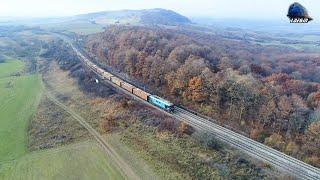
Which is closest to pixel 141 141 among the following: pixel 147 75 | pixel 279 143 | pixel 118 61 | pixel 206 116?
pixel 206 116

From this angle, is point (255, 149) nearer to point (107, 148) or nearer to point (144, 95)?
point (107, 148)

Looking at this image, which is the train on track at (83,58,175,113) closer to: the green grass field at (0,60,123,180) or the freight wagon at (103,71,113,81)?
the freight wagon at (103,71,113,81)

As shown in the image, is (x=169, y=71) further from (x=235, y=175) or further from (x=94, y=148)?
(x=235, y=175)

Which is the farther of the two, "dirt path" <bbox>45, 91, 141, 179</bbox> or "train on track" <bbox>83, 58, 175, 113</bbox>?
"train on track" <bbox>83, 58, 175, 113</bbox>

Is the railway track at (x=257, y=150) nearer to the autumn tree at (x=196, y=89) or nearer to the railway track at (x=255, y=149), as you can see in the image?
the railway track at (x=255, y=149)

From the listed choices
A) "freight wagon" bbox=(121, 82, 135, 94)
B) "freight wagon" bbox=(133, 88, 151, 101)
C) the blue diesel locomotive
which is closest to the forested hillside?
the blue diesel locomotive

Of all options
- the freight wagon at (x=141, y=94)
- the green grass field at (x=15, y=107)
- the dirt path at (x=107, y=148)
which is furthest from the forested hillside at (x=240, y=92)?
the green grass field at (x=15, y=107)
